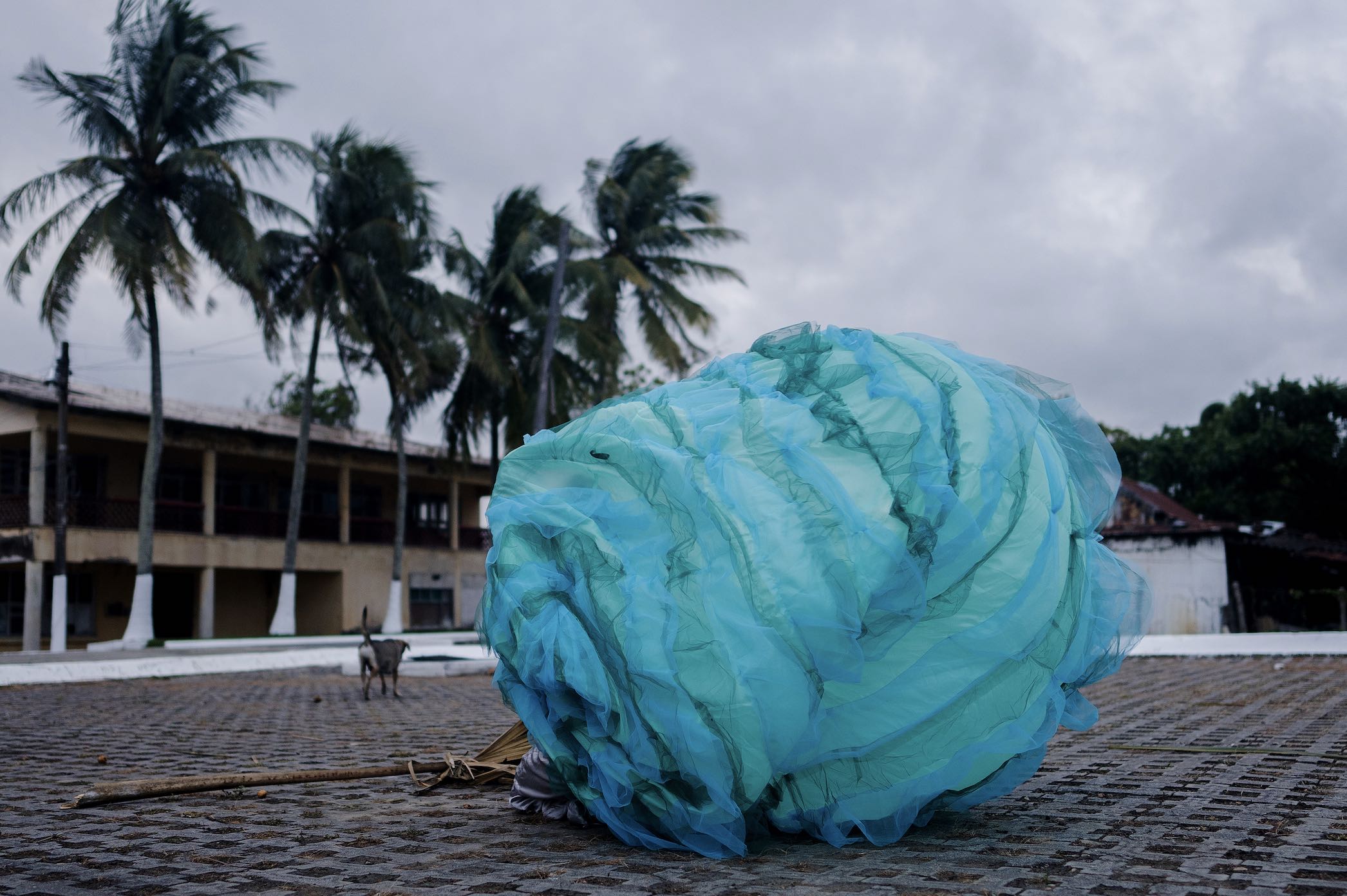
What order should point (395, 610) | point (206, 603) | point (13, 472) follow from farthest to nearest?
point (395, 610) < point (206, 603) < point (13, 472)

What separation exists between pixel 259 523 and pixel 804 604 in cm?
2885

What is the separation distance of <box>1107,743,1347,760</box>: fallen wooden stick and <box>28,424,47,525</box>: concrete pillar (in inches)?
946

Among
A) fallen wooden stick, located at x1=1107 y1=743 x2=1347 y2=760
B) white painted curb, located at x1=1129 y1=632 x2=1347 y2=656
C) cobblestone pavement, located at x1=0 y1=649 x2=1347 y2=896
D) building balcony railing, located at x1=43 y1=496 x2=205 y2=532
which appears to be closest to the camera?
cobblestone pavement, located at x1=0 y1=649 x2=1347 y2=896

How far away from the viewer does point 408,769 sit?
20.1 feet

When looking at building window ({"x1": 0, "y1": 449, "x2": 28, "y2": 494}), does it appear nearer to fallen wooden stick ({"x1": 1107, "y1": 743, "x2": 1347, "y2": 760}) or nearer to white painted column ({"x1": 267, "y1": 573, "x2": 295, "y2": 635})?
white painted column ({"x1": 267, "y1": 573, "x2": 295, "y2": 635})

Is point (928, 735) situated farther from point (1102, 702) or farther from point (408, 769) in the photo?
point (1102, 702)

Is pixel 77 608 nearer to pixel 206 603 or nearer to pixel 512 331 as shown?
pixel 206 603

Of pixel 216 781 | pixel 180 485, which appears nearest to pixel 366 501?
pixel 180 485

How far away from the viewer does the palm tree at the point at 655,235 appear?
28.0 m

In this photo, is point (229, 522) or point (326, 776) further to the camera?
point (229, 522)

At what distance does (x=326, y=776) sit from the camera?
19.3 ft

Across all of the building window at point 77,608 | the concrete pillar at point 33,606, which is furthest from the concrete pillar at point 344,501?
the concrete pillar at point 33,606

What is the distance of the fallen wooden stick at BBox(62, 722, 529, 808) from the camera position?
5246 mm

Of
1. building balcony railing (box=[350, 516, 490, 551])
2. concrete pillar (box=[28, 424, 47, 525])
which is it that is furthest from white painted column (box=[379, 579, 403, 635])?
concrete pillar (box=[28, 424, 47, 525])
